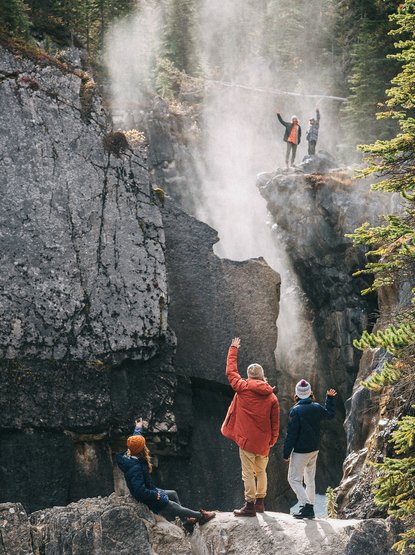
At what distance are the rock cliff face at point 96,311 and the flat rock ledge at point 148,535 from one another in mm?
4789

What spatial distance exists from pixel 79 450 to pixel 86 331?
245cm

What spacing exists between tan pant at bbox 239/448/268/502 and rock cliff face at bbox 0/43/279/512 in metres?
5.29

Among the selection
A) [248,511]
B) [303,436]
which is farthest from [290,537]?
[303,436]

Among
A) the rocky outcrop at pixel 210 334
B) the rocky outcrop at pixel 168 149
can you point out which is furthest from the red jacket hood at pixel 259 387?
the rocky outcrop at pixel 168 149

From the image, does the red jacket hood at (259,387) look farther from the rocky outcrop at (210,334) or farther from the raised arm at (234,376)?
the rocky outcrop at (210,334)

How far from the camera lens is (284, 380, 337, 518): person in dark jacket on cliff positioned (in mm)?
12258

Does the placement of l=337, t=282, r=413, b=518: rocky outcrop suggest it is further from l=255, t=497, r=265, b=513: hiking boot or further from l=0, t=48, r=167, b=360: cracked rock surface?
l=0, t=48, r=167, b=360: cracked rock surface

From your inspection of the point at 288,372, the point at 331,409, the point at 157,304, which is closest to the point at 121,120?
the point at 288,372

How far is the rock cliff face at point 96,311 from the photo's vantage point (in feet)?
55.1

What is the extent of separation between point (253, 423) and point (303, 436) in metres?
0.77

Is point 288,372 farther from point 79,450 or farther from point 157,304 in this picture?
point 79,450

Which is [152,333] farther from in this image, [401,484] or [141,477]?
[401,484]

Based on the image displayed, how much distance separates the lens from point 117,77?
123 feet

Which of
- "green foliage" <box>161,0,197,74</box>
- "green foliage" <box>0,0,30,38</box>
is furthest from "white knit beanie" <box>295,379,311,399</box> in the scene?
"green foliage" <box>161,0,197,74</box>
